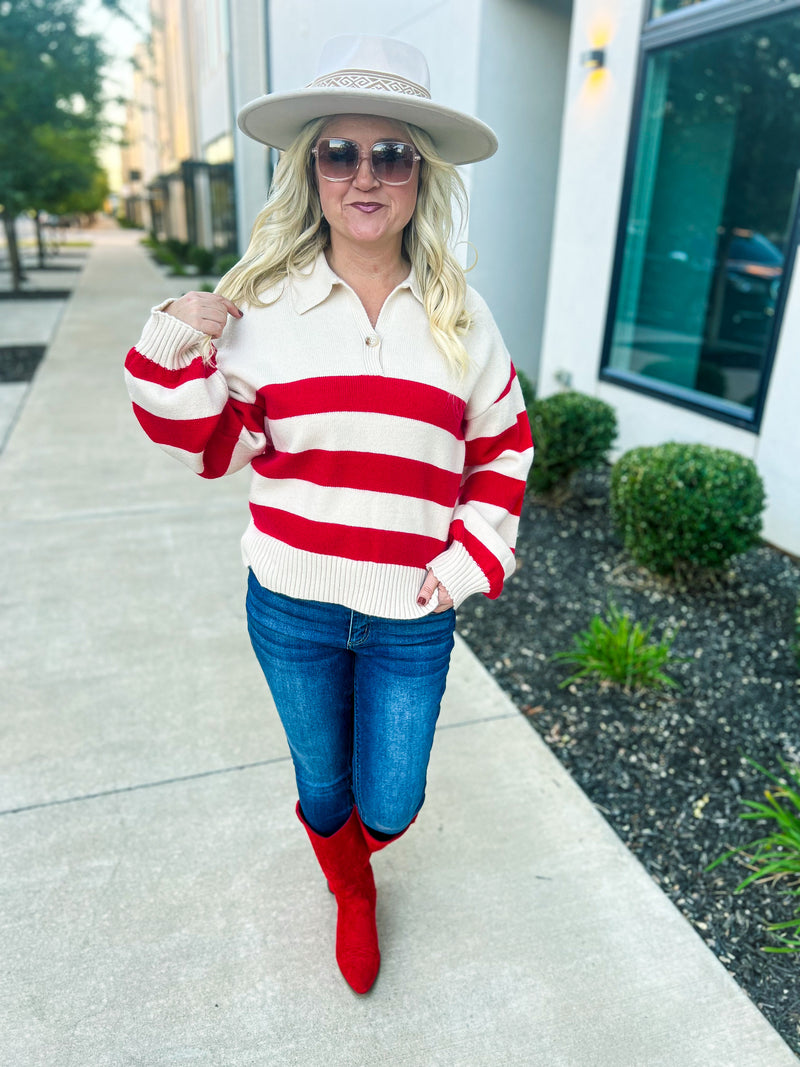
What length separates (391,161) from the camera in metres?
1.59

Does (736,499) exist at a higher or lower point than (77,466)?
higher

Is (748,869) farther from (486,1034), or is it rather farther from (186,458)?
(186,458)

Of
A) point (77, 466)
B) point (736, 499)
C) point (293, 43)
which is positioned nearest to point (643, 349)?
point (736, 499)

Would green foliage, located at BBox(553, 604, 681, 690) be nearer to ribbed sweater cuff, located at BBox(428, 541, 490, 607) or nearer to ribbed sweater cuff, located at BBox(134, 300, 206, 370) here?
ribbed sweater cuff, located at BBox(428, 541, 490, 607)

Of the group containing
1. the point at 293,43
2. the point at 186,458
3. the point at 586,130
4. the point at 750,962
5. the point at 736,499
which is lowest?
the point at 750,962

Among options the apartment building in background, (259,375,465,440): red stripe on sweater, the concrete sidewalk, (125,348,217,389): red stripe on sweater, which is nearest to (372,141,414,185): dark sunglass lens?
(259,375,465,440): red stripe on sweater

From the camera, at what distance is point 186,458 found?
1642mm

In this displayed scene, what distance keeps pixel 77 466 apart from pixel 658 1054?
5.15m

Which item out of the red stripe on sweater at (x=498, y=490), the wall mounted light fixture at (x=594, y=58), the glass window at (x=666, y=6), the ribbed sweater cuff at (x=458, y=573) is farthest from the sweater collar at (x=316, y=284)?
the wall mounted light fixture at (x=594, y=58)

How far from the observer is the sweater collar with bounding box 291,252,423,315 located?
163 cm

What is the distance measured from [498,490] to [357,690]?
553 mm

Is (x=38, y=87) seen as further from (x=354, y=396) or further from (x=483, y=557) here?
(x=483, y=557)

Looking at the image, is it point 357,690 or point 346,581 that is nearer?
point 346,581

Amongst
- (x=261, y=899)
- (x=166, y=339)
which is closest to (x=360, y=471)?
(x=166, y=339)
